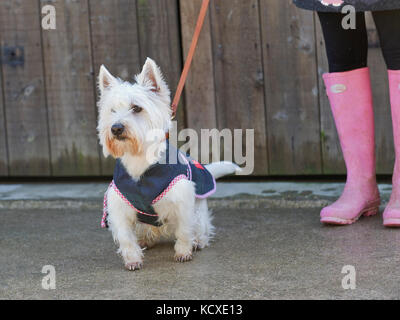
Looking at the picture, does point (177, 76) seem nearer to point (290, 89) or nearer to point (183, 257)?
point (290, 89)

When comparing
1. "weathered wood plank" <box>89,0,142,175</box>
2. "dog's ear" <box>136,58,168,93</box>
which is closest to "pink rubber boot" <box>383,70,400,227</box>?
"dog's ear" <box>136,58,168,93</box>

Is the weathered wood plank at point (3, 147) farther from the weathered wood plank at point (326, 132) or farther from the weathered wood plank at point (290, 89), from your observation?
the weathered wood plank at point (326, 132)

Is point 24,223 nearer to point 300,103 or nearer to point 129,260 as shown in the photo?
point 129,260

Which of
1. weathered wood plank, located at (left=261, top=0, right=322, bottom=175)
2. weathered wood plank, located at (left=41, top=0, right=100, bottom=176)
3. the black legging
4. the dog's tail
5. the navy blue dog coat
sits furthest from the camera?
weathered wood plank, located at (left=41, top=0, right=100, bottom=176)

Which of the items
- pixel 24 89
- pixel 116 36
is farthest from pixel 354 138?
pixel 24 89

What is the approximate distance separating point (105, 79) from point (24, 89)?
160 cm

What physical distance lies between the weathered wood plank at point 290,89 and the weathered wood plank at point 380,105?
309 millimetres

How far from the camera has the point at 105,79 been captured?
8.96 feet

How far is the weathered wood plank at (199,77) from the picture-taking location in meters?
3.94

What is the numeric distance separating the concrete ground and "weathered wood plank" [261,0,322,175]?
1.32 feet

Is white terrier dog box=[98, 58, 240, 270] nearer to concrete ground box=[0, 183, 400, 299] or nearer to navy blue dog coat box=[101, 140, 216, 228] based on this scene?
navy blue dog coat box=[101, 140, 216, 228]

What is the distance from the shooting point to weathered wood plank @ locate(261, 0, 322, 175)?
12.6 ft

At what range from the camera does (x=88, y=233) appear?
3.26m
